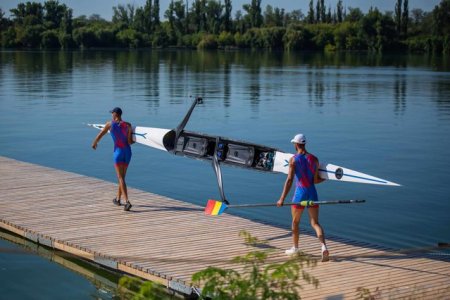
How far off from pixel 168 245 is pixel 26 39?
458ft

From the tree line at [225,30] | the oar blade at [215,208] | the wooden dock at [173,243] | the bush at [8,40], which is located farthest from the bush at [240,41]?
the oar blade at [215,208]

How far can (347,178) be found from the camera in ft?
44.5

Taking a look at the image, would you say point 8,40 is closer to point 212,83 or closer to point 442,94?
point 212,83

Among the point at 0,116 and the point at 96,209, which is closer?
the point at 96,209

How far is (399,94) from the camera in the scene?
168 ft

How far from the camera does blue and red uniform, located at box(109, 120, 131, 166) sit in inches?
618

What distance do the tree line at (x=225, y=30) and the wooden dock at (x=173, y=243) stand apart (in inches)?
4528

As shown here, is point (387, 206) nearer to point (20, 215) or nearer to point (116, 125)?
point (116, 125)

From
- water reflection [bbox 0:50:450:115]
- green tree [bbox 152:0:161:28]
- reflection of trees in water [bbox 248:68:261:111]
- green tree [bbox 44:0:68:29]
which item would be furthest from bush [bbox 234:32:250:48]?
reflection of trees in water [bbox 248:68:261:111]

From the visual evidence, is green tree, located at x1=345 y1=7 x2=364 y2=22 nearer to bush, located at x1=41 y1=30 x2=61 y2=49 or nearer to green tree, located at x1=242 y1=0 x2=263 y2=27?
green tree, located at x1=242 y1=0 x2=263 y2=27

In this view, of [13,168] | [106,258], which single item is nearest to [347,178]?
[106,258]

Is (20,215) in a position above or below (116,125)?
below

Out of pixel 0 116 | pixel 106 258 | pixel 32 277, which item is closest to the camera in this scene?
pixel 106 258

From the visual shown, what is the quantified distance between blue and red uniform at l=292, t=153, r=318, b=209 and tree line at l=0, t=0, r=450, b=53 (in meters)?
118
